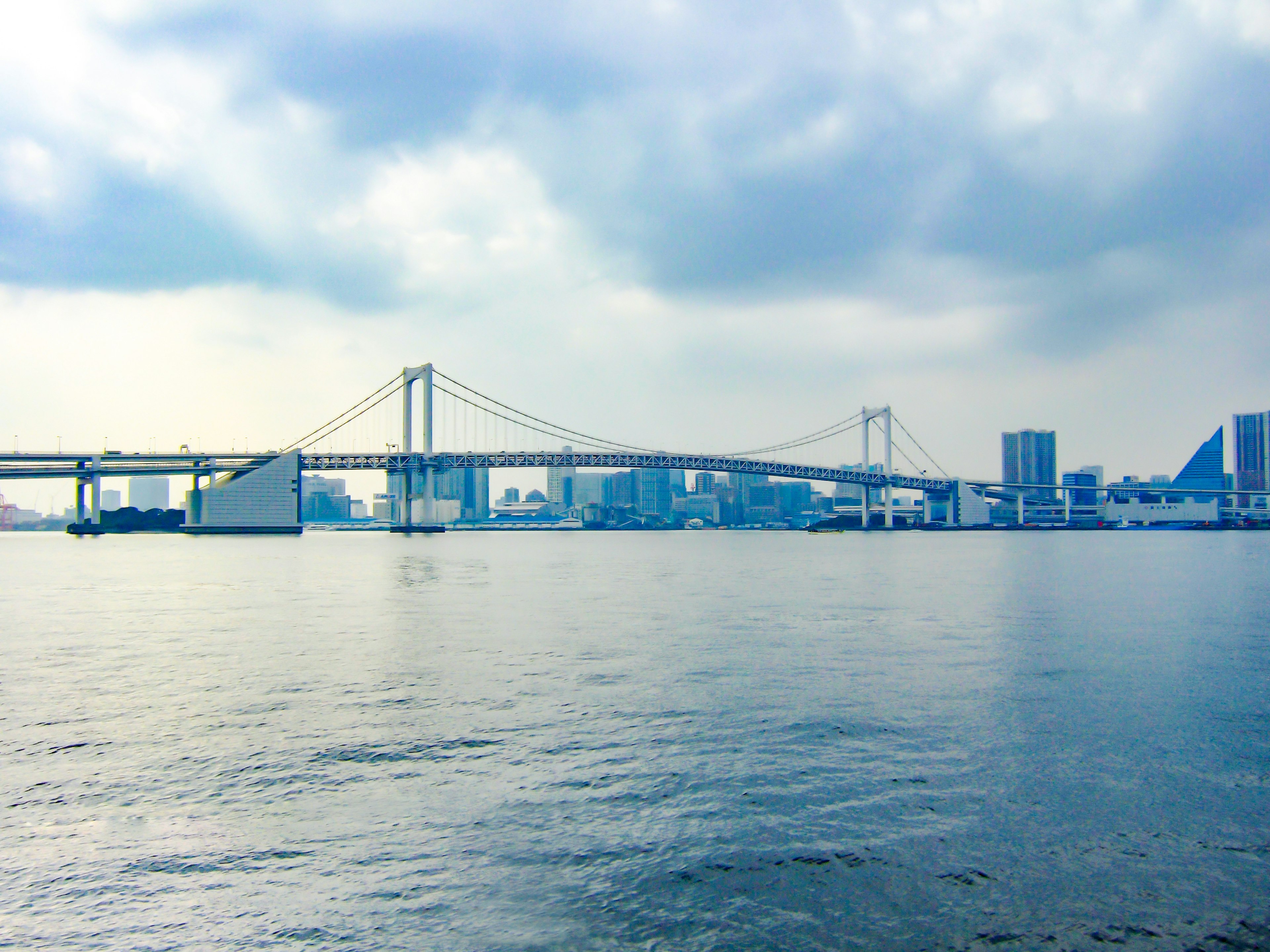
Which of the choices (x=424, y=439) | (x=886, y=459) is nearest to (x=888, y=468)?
(x=886, y=459)

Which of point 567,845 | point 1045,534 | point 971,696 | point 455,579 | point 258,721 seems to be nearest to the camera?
point 567,845

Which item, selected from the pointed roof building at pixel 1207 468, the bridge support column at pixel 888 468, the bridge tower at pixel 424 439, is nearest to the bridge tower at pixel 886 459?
the bridge support column at pixel 888 468

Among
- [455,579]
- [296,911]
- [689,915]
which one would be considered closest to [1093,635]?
[689,915]

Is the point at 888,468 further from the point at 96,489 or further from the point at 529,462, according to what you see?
the point at 96,489

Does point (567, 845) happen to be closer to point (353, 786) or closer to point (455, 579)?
point (353, 786)

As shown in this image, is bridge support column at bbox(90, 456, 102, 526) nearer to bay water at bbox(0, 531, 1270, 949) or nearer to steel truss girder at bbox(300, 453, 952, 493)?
steel truss girder at bbox(300, 453, 952, 493)

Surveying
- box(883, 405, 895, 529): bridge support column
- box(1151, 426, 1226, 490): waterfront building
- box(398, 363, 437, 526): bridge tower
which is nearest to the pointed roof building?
box(1151, 426, 1226, 490): waterfront building

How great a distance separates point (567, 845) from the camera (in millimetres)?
5793

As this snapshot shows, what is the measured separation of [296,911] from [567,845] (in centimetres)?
176

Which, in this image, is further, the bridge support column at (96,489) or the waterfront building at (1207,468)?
the waterfront building at (1207,468)

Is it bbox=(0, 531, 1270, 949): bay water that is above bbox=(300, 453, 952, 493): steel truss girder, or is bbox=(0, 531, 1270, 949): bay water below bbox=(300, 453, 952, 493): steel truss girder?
below

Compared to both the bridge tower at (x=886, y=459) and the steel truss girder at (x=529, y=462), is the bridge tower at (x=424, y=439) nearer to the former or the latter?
the steel truss girder at (x=529, y=462)

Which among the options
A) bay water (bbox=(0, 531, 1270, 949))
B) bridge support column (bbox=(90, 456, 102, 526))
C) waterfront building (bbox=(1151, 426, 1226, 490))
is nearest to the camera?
bay water (bbox=(0, 531, 1270, 949))

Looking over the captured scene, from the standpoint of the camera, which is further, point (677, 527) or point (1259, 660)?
point (677, 527)
